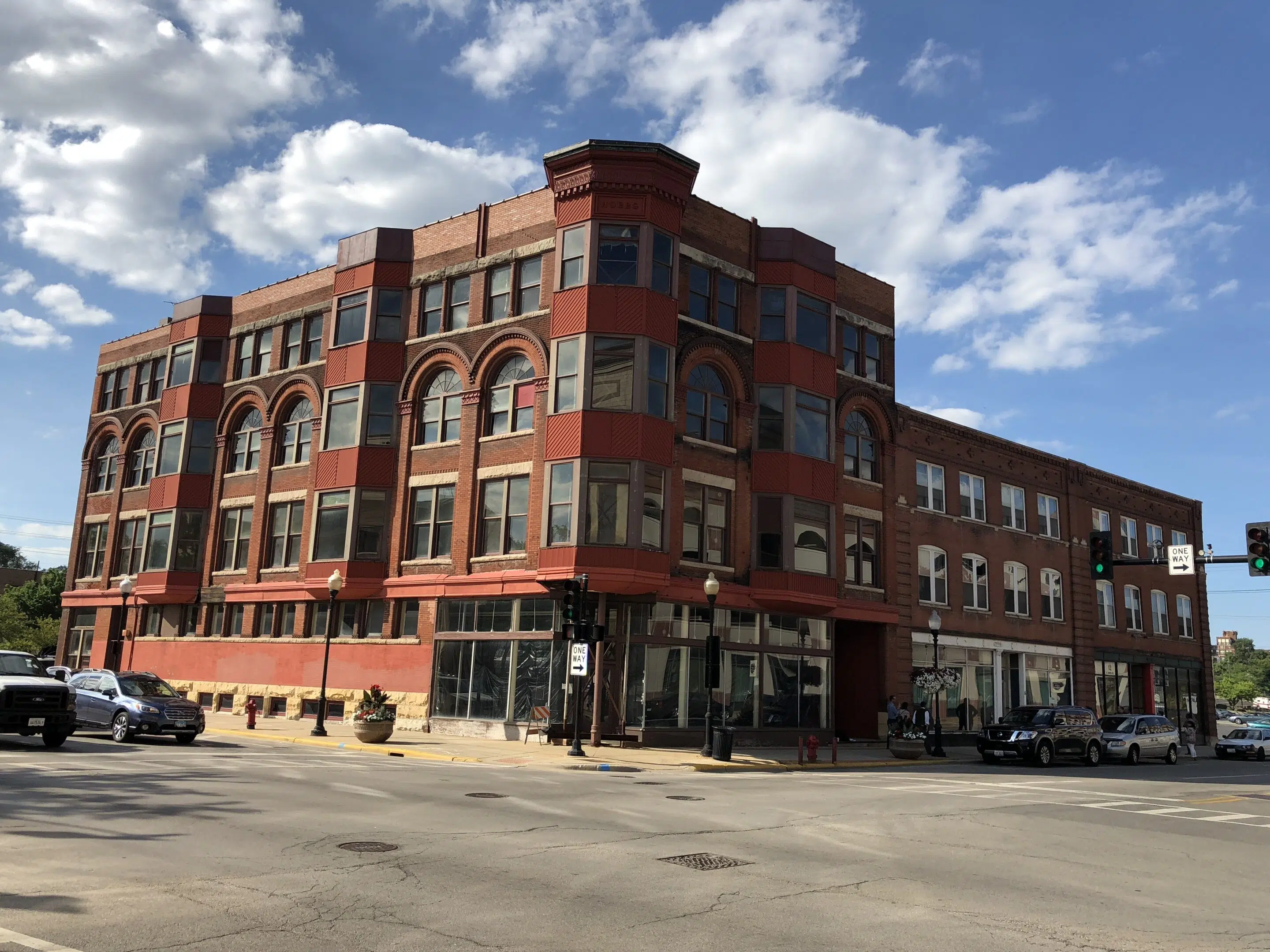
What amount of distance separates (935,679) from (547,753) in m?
15.7

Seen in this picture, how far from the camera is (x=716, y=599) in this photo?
31797 millimetres

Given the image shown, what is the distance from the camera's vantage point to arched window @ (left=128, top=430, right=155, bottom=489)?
152ft

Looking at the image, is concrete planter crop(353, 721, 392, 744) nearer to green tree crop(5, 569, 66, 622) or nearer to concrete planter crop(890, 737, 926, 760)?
concrete planter crop(890, 737, 926, 760)

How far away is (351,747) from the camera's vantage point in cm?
2755

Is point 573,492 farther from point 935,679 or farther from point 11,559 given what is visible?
point 11,559

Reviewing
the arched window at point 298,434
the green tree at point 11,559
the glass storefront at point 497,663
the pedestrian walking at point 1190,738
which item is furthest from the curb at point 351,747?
the green tree at point 11,559

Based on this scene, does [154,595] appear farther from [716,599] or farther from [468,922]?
[468,922]

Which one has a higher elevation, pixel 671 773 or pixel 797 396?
pixel 797 396

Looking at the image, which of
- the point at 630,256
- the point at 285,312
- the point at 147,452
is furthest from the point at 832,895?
the point at 147,452

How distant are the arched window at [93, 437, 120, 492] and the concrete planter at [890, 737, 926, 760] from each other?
36016 mm

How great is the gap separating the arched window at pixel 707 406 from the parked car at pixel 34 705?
1890 cm

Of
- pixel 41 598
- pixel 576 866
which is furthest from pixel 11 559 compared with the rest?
pixel 576 866

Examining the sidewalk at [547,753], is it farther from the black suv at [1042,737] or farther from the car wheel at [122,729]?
the car wheel at [122,729]

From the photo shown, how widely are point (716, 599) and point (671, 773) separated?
27.2ft
